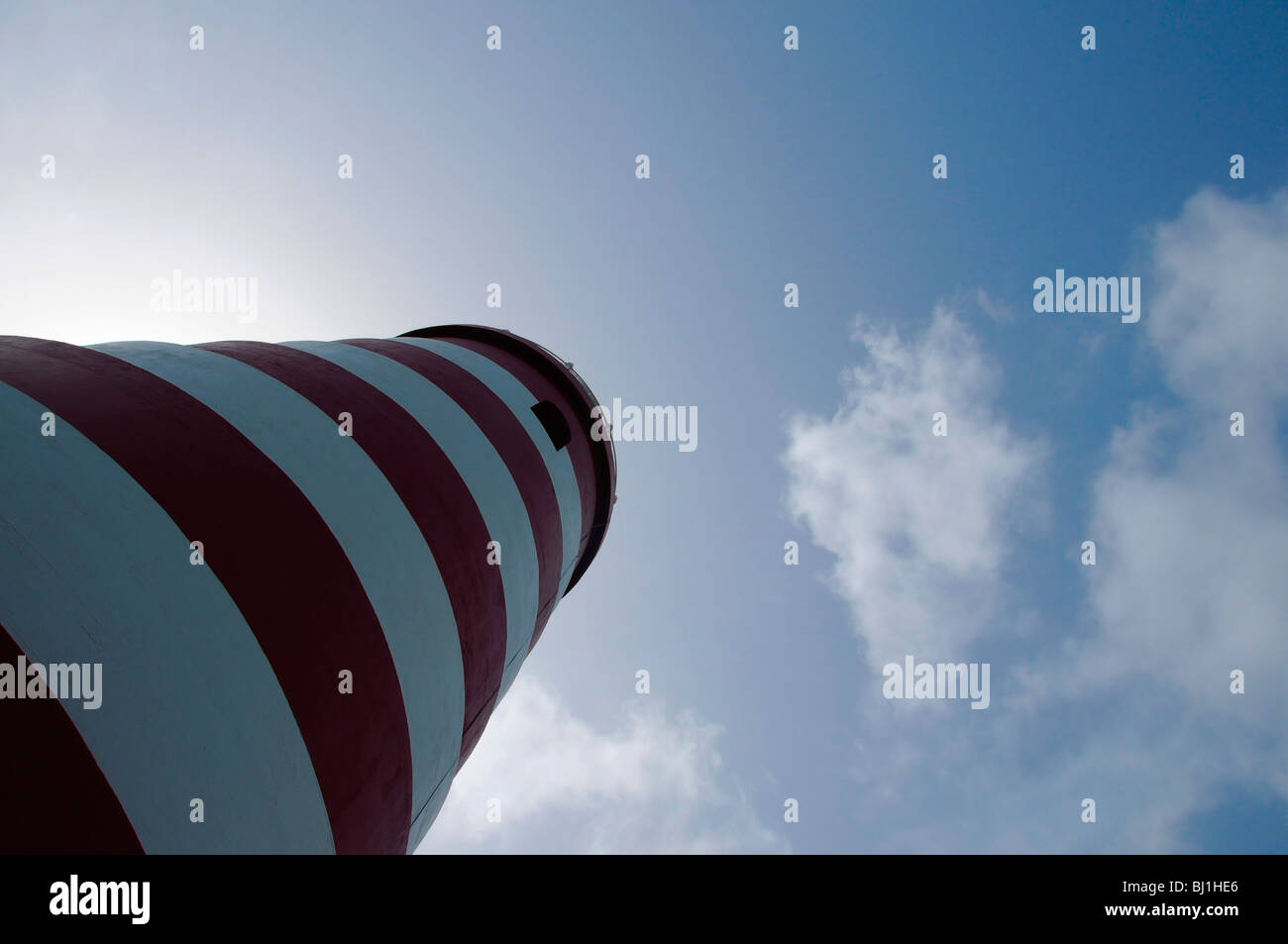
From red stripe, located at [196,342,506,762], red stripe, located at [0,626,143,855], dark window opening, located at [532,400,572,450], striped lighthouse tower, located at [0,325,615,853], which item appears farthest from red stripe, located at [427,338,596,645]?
red stripe, located at [0,626,143,855]

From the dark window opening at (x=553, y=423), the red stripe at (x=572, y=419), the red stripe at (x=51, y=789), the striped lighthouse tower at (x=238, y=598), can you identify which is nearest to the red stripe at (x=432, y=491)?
the striped lighthouse tower at (x=238, y=598)

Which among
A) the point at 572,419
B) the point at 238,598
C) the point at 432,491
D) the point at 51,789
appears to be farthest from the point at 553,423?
the point at 51,789

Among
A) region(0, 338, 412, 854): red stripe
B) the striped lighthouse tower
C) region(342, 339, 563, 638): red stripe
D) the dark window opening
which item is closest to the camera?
the striped lighthouse tower

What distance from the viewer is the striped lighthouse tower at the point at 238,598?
2.27m

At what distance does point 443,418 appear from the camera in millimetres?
5691

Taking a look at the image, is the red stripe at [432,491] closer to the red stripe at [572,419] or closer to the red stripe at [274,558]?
the red stripe at [274,558]

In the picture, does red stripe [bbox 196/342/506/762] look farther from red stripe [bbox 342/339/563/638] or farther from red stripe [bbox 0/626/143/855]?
red stripe [bbox 0/626/143/855]

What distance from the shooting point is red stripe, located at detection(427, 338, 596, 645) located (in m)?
7.91

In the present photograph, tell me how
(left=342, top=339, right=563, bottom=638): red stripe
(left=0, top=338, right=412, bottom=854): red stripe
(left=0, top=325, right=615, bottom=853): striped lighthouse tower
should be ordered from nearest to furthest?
(left=0, top=325, right=615, bottom=853): striped lighthouse tower < (left=0, top=338, right=412, bottom=854): red stripe < (left=342, top=339, right=563, bottom=638): red stripe

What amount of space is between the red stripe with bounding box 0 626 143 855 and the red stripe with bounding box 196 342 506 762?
2.43 meters
